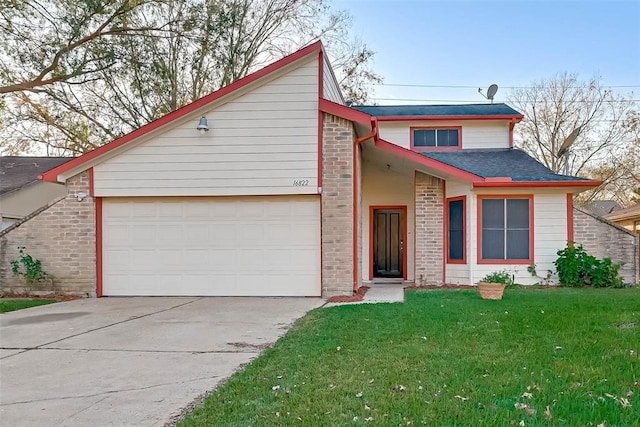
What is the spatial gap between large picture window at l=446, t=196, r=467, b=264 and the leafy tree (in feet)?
36.5

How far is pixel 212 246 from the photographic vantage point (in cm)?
1031

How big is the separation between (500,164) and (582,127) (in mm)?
18150

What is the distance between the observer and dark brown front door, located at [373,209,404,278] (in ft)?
44.2

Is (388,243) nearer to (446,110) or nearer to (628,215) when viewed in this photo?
(446,110)

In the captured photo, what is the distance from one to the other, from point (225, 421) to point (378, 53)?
22.4 meters

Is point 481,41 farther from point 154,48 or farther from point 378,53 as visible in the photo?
point 154,48

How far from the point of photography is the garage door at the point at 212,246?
32.9ft

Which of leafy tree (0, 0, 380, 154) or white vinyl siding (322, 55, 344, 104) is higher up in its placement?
leafy tree (0, 0, 380, 154)

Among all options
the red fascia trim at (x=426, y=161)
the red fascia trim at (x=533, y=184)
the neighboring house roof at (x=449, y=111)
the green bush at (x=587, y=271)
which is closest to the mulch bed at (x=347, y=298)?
the red fascia trim at (x=426, y=161)

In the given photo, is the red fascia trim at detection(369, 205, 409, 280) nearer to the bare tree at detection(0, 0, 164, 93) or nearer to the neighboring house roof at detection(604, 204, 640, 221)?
the bare tree at detection(0, 0, 164, 93)

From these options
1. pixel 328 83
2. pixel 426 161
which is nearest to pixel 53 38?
pixel 328 83

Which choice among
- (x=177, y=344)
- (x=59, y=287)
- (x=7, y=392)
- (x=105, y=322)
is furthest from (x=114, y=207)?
(x=7, y=392)

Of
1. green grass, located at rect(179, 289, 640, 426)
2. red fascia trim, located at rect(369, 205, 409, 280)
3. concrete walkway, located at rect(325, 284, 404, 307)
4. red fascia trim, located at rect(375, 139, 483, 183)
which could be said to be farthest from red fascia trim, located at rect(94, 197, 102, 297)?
red fascia trim, located at rect(369, 205, 409, 280)

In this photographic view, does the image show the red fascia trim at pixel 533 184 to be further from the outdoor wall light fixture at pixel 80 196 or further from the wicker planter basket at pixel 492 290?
the outdoor wall light fixture at pixel 80 196
